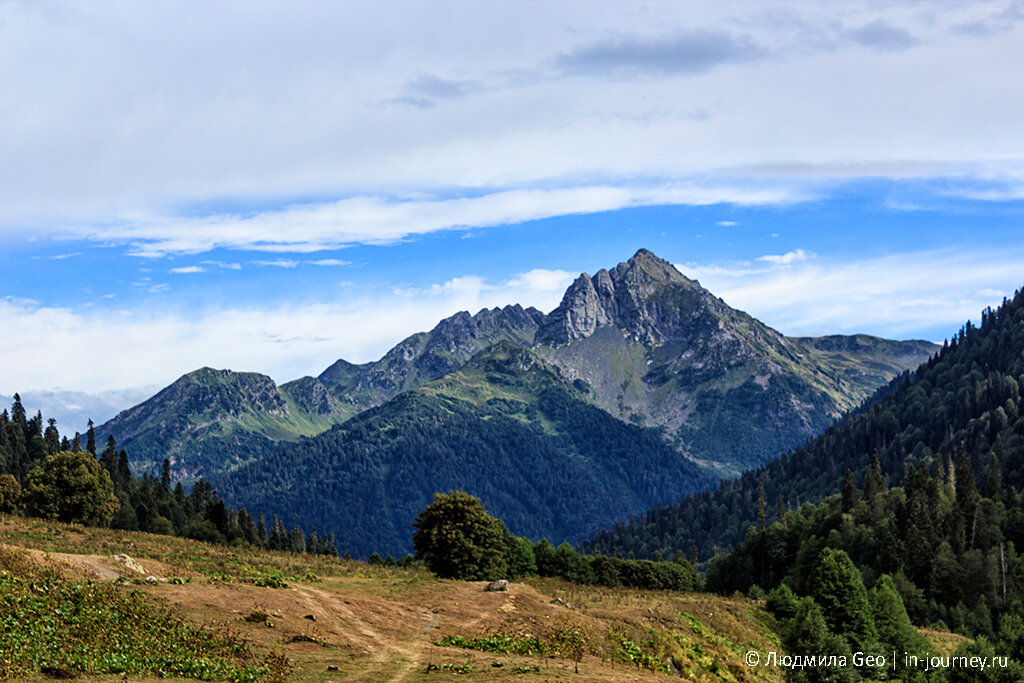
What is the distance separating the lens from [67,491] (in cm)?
11681

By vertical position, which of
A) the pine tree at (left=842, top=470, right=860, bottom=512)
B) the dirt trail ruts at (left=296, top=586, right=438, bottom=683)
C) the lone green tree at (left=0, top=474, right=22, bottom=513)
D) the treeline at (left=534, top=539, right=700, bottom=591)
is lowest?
the treeline at (left=534, top=539, right=700, bottom=591)

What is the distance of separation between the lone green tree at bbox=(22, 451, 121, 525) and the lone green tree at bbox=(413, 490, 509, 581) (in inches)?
2124

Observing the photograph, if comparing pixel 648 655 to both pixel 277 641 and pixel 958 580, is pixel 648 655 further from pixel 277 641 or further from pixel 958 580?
pixel 958 580

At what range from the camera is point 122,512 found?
180 metres

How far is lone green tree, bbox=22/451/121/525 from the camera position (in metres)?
116

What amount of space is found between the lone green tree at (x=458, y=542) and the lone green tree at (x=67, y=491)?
5396 cm

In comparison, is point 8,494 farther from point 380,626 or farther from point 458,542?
point 380,626

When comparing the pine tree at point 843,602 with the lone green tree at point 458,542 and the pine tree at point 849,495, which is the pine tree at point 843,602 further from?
the pine tree at point 849,495

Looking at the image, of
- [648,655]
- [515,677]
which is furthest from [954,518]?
[515,677]

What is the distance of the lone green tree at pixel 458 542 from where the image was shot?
3644 inches

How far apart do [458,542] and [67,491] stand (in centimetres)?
6121

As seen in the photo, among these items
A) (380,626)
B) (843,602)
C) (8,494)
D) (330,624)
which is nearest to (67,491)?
(8,494)

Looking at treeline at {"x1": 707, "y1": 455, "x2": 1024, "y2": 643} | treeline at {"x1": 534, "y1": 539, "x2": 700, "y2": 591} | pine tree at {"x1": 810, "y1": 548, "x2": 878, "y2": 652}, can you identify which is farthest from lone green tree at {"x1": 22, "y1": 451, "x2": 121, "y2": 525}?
treeline at {"x1": 707, "y1": 455, "x2": 1024, "y2": 643}

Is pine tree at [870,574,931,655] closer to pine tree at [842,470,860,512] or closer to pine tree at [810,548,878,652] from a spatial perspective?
pine tree at [810,548,878,652]
